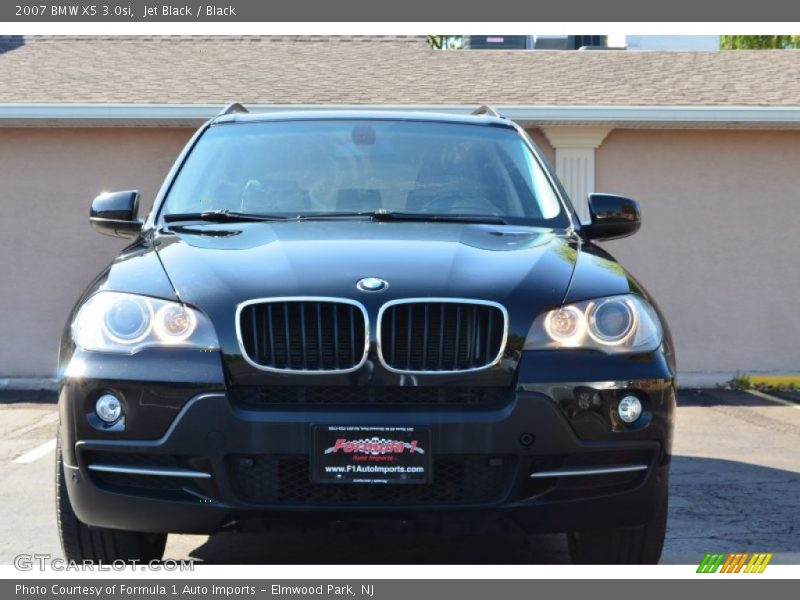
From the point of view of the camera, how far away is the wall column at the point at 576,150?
480 inches

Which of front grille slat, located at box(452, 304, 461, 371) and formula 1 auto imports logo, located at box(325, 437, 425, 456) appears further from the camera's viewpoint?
front grille slat, located at box(452, 304, 461, 371)

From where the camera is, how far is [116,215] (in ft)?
17.5

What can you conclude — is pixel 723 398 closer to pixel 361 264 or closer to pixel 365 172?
pixel 365 172

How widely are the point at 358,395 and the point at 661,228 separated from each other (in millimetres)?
8925

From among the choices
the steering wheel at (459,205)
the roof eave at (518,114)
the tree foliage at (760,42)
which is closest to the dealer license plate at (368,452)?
the steering wheel at (459,205)

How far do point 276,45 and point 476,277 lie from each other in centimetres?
1154

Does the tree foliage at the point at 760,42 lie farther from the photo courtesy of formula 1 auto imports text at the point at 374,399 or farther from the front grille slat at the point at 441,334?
the front grille slat at the point at 441,334

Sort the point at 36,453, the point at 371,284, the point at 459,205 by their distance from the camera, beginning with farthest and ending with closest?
the point at 36,453, the point at 459,205, the point at 371,284

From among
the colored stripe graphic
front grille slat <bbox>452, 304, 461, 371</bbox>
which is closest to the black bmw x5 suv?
front grille slat <bbox>452, 304, 461, 371</bbox>

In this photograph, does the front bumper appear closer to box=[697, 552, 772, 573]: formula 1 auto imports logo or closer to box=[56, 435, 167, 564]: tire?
box=[56, 435, 167, 564]: tire

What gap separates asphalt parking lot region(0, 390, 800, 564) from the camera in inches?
195

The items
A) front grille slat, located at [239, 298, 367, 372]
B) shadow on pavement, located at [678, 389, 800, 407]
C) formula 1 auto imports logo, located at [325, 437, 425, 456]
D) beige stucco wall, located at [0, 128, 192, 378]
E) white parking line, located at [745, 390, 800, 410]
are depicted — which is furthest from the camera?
A: beige stucco wall, located at [0, 128, 192, 378]

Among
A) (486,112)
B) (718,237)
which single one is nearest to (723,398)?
(718,237)
